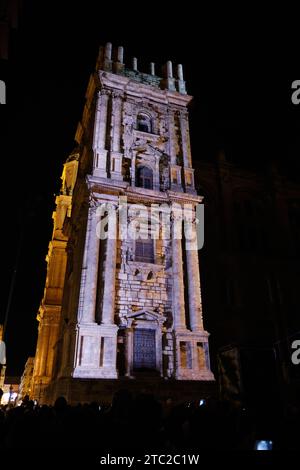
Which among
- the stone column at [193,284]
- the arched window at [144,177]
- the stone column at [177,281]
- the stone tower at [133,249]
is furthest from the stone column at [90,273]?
the stone column at [193,284]

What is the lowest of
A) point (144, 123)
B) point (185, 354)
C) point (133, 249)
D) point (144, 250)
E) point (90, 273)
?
point (185, 354)

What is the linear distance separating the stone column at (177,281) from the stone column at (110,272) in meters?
3.60

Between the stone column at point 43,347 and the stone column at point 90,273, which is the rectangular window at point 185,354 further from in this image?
the stone column at point 43,347

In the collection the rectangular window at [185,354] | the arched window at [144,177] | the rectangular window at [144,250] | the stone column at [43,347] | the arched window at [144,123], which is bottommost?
the rectangular window at [185,354]

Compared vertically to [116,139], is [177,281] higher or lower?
lower

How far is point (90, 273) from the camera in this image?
722 inches

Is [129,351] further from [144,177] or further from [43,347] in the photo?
[43,347]

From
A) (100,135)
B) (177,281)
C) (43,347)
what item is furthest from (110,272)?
(43,347)

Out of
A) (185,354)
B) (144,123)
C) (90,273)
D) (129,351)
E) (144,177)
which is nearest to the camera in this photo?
(129,351)

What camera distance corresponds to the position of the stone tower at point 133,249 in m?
17.5

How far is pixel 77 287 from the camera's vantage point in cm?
1912

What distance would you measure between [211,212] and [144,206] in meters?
10.1

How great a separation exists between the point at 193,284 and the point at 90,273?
6.11 metres
